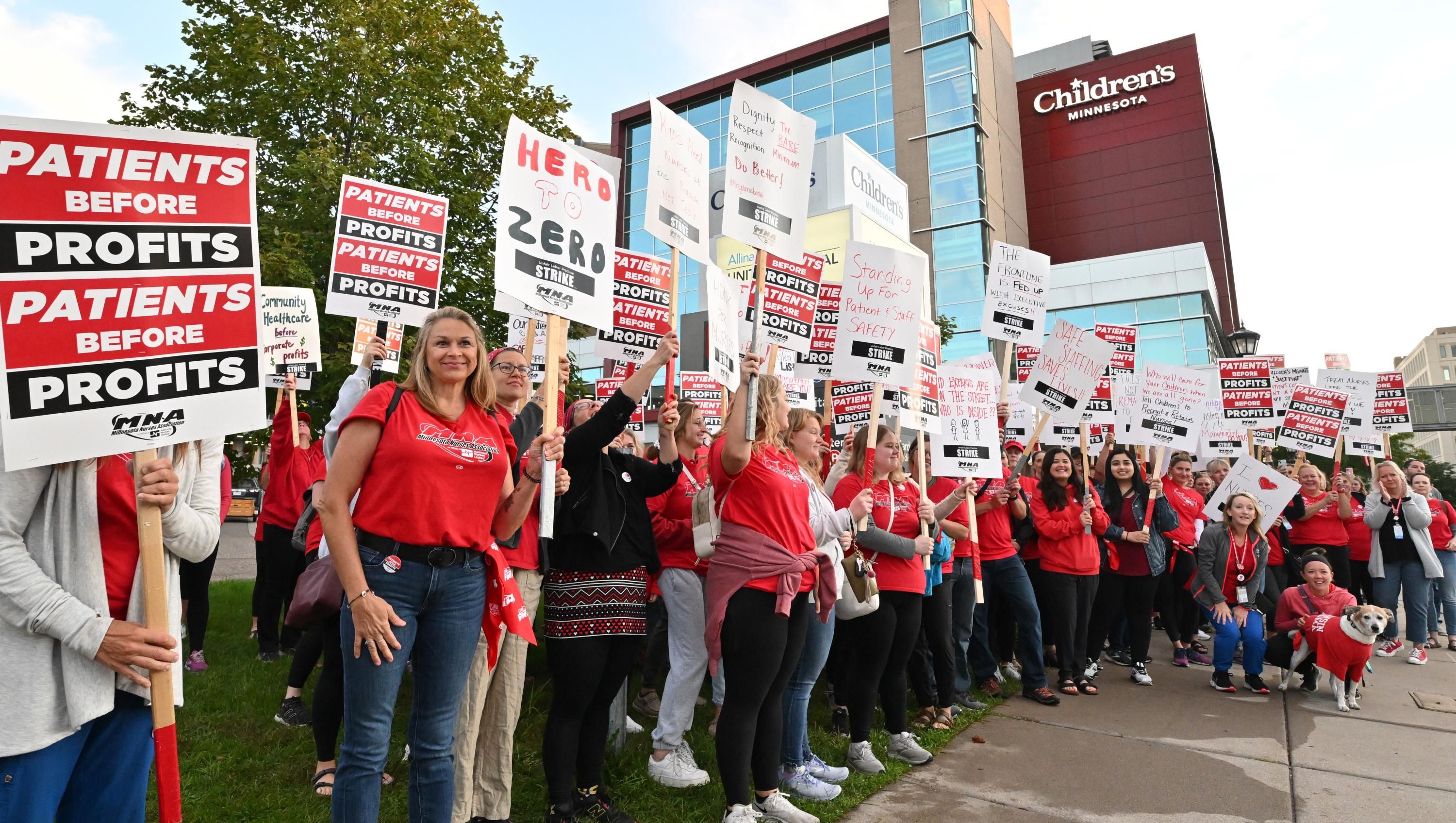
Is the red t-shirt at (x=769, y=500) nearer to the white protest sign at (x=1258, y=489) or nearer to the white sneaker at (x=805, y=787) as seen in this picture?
the white sneaker at (x=805, y=787)

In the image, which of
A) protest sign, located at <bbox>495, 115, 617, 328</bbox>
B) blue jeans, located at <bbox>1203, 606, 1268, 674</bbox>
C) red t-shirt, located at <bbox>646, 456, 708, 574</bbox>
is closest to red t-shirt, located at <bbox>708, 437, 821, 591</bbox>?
red t-shirt, located at <bbox>646, 456, 708, 574</bbox>

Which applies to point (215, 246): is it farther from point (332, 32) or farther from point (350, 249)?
point (332, 32)

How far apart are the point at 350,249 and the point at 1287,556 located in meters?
10.4

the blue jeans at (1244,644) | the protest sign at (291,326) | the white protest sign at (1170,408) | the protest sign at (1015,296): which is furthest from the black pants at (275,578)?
the white protest sign at (1170,408)

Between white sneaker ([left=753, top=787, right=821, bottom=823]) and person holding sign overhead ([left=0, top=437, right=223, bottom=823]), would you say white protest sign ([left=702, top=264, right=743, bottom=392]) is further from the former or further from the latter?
person holding sign overhead ([left=0, top=437, right=223, bottom=823])

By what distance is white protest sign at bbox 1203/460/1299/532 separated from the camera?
27.7 feet

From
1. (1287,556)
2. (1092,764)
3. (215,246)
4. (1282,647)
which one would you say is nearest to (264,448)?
(215,246)

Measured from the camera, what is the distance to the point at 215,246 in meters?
2.55

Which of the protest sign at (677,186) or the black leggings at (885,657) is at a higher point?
the protest sign at (677,186)

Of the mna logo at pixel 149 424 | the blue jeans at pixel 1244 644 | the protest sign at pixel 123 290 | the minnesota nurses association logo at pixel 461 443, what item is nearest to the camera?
the protest sign at pixel 123 290

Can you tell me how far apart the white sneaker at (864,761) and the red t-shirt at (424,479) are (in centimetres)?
302

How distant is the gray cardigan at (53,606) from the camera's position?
81.9 inches

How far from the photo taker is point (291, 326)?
23.7ft

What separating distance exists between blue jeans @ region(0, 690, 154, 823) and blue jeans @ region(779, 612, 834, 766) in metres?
3.11
